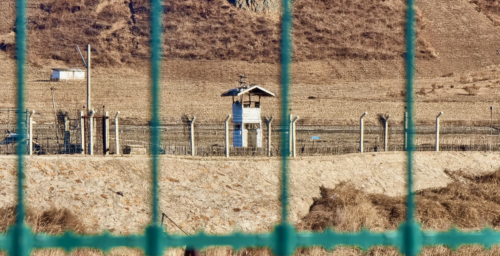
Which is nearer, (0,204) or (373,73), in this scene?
(0,204)

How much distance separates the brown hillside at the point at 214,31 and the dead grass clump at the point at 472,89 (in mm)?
13463

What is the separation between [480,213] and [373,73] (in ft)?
165

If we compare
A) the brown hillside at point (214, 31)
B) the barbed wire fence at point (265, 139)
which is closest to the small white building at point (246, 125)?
the barbed wire fence at point (265, 139)

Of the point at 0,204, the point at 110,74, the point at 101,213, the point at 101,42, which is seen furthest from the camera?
the point at 101,42

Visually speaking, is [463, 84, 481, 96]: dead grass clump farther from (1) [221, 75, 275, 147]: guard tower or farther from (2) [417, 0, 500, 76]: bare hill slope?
(1) [221, 75, 275, 147]: guard tower

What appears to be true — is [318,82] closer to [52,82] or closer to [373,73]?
[373,73]

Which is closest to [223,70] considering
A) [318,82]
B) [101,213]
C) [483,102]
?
[318,82]

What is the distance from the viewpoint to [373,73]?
2704 inches

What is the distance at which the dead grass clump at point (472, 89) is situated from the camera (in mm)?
59366

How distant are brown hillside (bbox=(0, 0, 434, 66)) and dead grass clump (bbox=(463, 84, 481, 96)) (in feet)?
44.2

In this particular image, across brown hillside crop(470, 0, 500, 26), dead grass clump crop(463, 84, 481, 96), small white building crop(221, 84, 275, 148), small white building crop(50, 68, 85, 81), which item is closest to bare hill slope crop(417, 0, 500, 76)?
brown hillside crop(470, 0, 500, 26)

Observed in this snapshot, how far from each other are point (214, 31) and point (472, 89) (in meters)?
29.7

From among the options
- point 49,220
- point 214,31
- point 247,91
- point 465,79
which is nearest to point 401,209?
point 247,91

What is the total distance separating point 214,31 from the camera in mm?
78438
